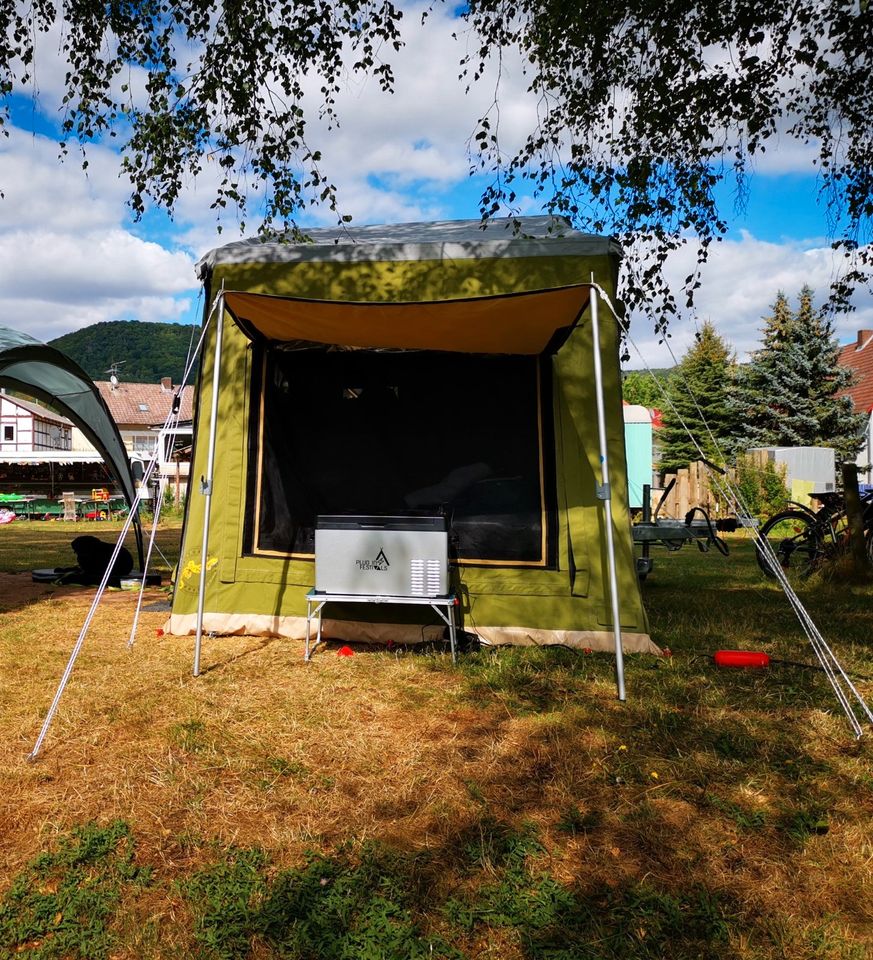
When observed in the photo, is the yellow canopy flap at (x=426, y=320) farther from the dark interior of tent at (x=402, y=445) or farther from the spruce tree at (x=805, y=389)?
the spruce tree at (x=805, y=389)

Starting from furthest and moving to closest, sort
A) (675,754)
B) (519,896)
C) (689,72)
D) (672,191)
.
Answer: (672,191)
(689,72)
(675,754)
(519,896)

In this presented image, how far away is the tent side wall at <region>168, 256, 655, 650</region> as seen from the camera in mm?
4148

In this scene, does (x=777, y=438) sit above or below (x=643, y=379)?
below

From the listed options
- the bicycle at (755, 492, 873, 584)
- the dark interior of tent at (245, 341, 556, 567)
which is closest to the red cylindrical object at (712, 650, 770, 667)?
the dark interior of tent at (245, 341, 556, 567)

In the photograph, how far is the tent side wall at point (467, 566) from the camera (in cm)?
415

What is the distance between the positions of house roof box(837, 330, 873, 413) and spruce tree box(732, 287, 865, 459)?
3.37 feet

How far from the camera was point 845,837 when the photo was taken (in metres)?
2.15

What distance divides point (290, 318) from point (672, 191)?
3455 mm

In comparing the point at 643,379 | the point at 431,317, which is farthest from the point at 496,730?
the point at 643,379

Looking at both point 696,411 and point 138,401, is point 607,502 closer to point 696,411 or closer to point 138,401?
point 696,411

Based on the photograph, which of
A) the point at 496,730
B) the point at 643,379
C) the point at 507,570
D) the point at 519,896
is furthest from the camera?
the point at 643,379

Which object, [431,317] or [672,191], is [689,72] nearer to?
[672,191]

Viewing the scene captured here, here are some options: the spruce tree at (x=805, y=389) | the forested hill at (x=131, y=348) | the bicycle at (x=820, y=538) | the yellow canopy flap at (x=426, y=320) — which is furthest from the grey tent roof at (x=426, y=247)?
the forested hill at (x=131, y=348)

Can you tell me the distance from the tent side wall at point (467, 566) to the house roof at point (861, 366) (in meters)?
17.8
